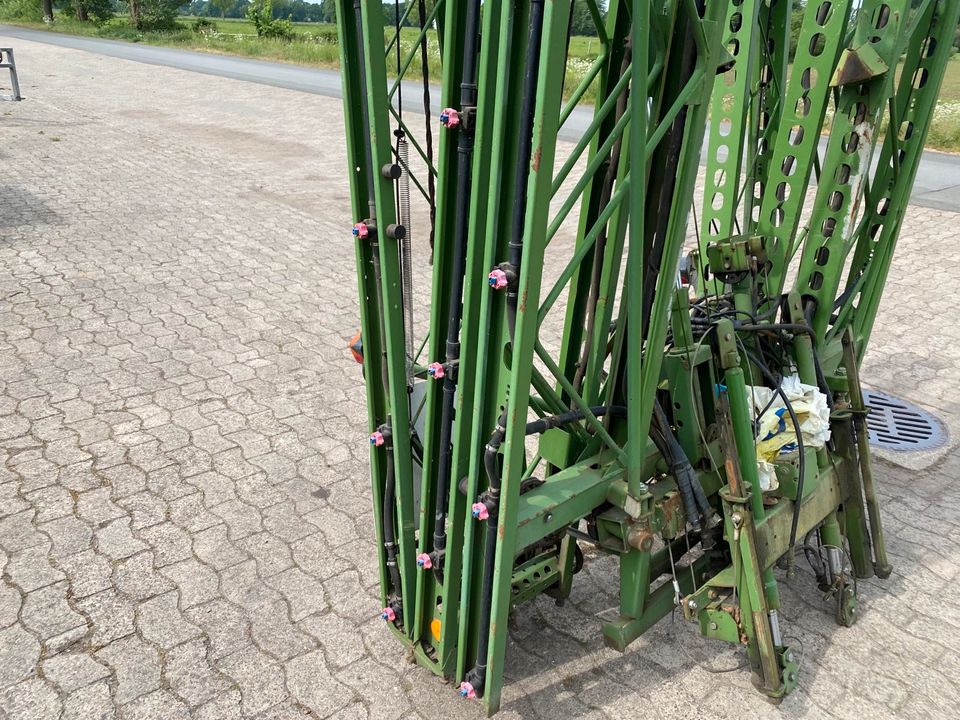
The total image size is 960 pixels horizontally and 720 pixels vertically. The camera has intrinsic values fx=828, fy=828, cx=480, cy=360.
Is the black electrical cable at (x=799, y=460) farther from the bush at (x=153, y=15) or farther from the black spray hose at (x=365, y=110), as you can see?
the bush at (x=153, y=15)

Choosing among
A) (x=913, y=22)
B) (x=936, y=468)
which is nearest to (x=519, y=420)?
(x=913, y=22)

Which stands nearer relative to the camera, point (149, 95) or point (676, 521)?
point (676, 521)

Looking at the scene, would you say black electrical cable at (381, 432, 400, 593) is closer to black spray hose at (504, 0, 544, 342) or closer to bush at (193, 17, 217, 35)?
black spray hose at (504, 0, 544, 342)

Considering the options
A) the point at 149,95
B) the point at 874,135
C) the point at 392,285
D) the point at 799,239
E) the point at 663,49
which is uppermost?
the point at 663,49

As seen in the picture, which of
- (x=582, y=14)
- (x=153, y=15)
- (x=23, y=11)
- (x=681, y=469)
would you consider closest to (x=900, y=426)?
(x=681, y=469)

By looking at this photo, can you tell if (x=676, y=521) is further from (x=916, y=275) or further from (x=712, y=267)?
(x=916, y=275)

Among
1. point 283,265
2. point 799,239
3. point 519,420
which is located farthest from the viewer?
point 283,265

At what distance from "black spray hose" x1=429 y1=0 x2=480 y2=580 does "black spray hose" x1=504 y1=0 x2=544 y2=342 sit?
24 cm

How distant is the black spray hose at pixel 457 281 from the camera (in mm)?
2445

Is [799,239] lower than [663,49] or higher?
lower

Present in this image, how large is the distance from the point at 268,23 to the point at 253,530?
40194mm

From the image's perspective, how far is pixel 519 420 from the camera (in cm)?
249

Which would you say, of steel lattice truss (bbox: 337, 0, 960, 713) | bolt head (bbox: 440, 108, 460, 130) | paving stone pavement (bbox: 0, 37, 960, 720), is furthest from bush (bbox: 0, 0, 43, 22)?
bolt head (bbox: 440, 108, 460, 130)

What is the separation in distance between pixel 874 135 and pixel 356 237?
2.44 meters
